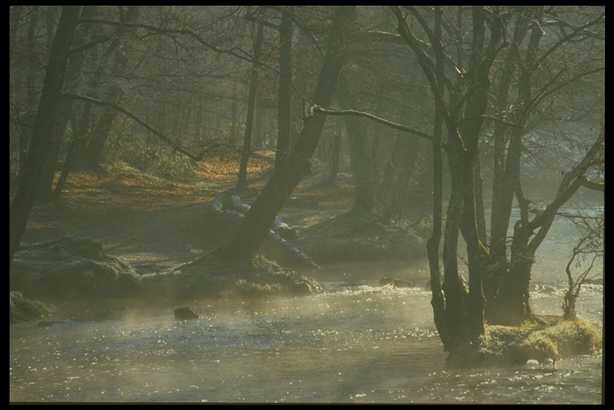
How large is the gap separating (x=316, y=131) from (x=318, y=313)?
6261 millimetres

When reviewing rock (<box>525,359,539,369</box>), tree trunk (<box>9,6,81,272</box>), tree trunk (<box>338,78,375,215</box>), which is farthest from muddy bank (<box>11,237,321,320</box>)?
tree trunk (<box>338,78,375,215</box>)

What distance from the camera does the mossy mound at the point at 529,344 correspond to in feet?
57.1

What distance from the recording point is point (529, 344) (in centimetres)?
1838

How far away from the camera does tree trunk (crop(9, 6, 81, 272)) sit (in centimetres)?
1530

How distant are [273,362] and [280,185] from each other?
35.3 feet

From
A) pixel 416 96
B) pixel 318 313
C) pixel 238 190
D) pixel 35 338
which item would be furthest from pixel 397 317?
pixel 238 190

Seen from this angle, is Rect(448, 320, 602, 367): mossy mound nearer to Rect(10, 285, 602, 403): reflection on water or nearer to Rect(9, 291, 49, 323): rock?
Rect(10, 285, 602, 403): reflection on water

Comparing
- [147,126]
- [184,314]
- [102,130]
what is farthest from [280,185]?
[147,126]

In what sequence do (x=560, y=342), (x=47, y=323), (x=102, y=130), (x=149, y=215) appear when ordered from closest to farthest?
(x=560, y=342) < (x=47, y=323) < (x=149, y=215) < (x=102, y=130)

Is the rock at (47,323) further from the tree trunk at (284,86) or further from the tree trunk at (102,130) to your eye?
the tree trunk at (284,86)

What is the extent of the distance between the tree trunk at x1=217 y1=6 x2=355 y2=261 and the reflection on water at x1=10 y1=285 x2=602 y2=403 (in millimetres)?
3435

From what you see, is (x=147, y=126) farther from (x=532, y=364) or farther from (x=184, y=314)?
(x=184, y=314)
